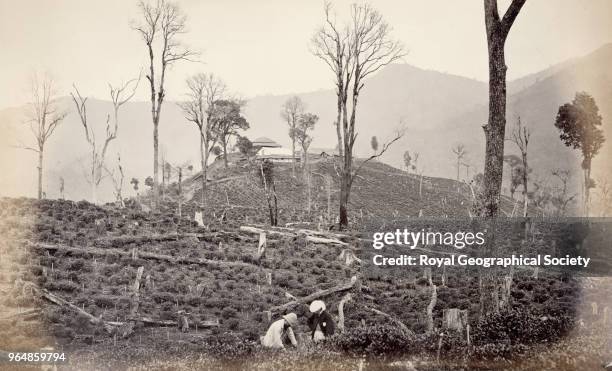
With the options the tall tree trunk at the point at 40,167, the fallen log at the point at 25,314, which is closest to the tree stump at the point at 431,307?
the fallen log at the point at 25,314

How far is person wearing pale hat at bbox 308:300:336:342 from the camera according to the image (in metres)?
7.67

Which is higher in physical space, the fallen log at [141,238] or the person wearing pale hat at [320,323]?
the fallen log at [141,238]

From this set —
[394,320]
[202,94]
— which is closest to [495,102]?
[394,320]

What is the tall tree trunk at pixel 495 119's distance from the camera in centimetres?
811

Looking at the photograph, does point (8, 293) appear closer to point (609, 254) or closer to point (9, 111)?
point (9, 111)

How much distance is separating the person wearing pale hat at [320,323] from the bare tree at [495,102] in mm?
2919

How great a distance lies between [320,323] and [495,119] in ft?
13.5

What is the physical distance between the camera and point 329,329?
7730mm

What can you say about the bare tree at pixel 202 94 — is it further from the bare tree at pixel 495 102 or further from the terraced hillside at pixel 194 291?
the bare tree at pixel 495 102

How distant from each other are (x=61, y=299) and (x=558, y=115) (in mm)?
8689

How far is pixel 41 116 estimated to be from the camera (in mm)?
9750

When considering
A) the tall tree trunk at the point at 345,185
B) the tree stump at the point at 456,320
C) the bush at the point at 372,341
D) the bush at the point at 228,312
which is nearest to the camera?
the bush at the point at 372,341

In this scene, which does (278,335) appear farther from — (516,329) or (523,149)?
(523,149)

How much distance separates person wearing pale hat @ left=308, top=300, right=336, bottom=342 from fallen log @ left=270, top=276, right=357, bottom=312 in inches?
25.6
